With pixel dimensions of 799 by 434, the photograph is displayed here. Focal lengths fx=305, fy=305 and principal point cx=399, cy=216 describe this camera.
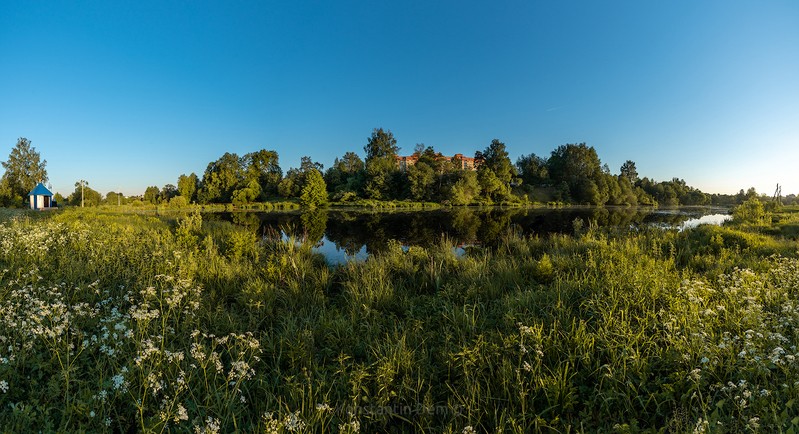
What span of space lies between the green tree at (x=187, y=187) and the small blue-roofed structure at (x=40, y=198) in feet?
68.3

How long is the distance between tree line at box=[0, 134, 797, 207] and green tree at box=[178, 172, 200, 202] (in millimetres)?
178

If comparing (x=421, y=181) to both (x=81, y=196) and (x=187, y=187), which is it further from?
(x=81, y=196)

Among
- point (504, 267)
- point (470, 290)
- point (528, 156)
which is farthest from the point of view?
point (528, 156)

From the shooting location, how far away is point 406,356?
3254 millimetres

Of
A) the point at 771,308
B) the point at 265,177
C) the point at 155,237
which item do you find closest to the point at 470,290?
the point at 771,308

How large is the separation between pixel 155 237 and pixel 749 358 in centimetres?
1230

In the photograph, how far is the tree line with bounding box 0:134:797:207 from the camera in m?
51.1

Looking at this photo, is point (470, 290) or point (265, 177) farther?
point (265, 177)

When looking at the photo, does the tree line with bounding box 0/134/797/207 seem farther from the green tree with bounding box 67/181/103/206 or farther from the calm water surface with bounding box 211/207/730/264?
the calm water surface with bounding box 211/207/730/264

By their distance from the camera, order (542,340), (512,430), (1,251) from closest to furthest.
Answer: (512,430), (542,340), (1,251)

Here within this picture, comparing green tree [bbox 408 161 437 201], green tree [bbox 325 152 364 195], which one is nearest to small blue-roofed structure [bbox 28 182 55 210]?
green tree [bbox 325 152 364 195]

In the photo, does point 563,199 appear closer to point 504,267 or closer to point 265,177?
point 265,177

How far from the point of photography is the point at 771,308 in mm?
4141

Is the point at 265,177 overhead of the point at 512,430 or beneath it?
overhead
